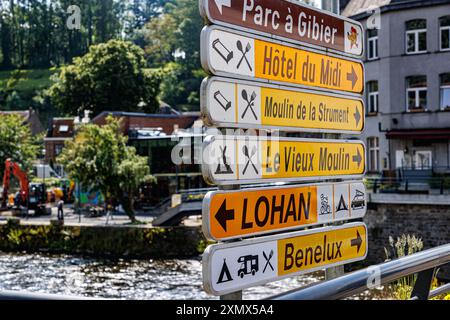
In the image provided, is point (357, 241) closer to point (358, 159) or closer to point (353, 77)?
point (358, 159)

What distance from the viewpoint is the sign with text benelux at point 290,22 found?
13.8ft

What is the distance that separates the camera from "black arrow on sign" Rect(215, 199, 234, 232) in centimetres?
403

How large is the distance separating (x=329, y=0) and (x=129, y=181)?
32359 mm

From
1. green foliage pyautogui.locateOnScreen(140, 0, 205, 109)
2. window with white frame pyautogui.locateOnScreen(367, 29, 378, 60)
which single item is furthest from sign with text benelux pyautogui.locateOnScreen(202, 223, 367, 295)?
green foliage pyautogui.locateOnScreen(140, 0, 205, 109)

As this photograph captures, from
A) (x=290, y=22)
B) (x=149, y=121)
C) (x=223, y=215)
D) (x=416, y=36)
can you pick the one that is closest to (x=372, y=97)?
(x=416, y=36)

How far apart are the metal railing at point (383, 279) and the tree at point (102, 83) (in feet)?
195

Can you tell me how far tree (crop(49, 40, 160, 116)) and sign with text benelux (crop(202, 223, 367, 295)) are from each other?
2288 inches

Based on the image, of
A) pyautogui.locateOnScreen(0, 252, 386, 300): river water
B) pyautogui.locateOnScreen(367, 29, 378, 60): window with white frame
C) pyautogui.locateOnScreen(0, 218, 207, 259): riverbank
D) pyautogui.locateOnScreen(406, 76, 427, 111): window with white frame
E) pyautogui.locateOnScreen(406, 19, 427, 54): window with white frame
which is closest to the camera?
pyautogui.locateOnScreen(0, 252, 386, 300): river water

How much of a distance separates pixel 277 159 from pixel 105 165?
3332 centimetres

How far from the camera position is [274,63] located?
4.68 metres

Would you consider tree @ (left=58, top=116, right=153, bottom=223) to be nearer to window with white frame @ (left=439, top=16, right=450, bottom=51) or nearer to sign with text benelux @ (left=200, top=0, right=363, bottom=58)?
window with white frame @ (left=439, top=16, right=450, bottom=51)

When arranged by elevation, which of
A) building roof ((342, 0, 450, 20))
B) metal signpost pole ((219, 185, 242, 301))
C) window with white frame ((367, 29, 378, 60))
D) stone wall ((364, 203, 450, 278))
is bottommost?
stone wall ((364, 203, 450, 278))

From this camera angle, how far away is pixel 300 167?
4.89 meters

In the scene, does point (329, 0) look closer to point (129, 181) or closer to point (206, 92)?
point (206, 92)
